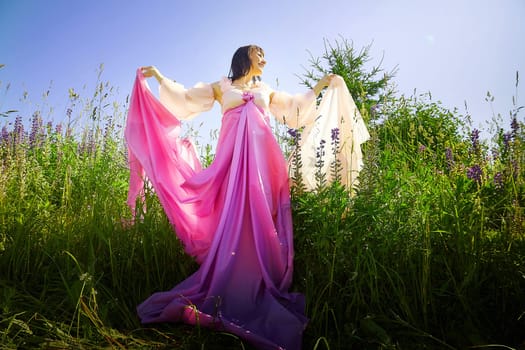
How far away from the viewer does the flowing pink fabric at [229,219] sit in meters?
2.21

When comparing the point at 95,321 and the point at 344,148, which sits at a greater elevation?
the point at 344,148

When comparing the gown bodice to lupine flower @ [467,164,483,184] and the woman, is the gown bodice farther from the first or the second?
lupine flower @ [467,164,483,184]

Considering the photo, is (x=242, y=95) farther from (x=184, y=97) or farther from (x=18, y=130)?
(x=18, y=130)

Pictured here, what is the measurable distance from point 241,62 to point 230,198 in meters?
1.44

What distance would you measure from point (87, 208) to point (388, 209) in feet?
7.40

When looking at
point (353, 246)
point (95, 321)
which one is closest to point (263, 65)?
point (353, 246)

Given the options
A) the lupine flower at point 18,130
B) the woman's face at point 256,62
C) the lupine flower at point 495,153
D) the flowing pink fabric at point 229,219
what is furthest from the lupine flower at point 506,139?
the lupine flower at point 18,130

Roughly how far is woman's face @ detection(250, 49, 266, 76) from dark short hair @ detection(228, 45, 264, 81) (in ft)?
0.09

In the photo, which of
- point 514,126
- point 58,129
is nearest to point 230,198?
point 514,126

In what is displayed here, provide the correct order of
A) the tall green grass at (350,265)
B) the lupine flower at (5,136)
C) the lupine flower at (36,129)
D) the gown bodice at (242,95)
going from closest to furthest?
the tall green grass at (350,265), the gown bodice at (242,95), the lupine flower at (5,136), the lupine flower at (36,129)

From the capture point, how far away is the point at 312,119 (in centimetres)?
341

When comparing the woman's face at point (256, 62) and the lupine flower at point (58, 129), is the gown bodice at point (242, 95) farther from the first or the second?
the lupine flower at point (58, 129)

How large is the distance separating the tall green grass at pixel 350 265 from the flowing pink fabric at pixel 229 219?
106 mm

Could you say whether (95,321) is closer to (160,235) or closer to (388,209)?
(160,235)
